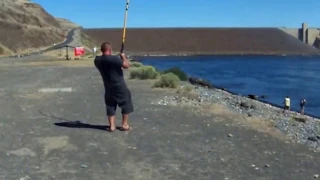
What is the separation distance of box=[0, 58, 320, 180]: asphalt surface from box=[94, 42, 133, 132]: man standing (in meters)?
0.51

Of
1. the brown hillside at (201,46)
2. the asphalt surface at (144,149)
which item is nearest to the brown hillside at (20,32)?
the brown hillside at (201,46)

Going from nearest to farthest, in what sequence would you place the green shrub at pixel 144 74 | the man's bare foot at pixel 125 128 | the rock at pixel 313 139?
the man's bare foot at pixel 125 128
the rock at pixel 313 139
the green shrub at pixel 144 74

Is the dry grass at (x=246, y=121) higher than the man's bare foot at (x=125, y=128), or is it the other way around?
Answer: the man's bare foot at (x=125, y=128)

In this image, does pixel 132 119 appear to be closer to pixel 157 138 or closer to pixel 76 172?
pixel 157 138

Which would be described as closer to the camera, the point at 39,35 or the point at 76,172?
the point at 76,172

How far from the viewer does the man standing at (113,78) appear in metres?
9.57

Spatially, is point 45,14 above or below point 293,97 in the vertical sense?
above

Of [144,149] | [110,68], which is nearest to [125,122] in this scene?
[110,68]

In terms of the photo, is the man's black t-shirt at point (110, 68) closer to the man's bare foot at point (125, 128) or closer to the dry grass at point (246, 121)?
the man's bare foot at point (125, 128)

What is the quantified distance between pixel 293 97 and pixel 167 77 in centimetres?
1656

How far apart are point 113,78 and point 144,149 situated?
159 cm

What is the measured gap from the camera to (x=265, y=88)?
142 feet

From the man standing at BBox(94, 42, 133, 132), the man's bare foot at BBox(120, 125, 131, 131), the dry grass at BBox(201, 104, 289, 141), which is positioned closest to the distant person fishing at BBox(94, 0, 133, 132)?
the man standing at BBox(94, 42, 133, 132)

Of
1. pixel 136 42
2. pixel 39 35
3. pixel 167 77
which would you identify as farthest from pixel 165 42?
pixel 167 77
